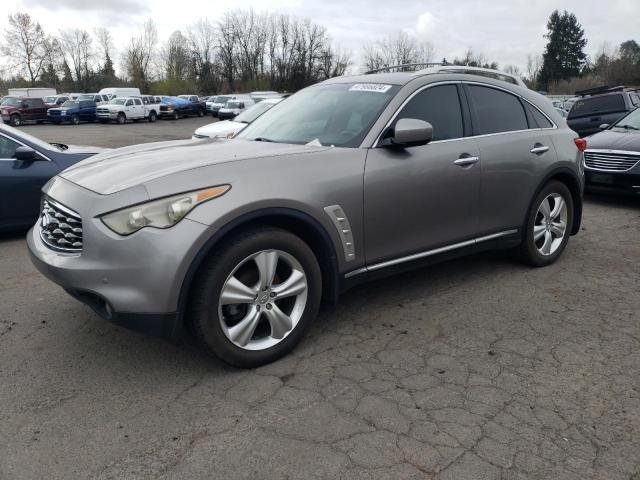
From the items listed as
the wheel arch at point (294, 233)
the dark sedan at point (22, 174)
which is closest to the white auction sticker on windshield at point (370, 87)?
the wheel arch at point (294, 233)

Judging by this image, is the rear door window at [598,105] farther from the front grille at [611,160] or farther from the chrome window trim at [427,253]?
the chrome window trim at [427,253]

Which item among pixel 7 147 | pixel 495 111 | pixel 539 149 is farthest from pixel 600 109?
pixel 7 147

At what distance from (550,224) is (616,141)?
4302 mm

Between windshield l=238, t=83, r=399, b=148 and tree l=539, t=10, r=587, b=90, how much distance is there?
285 ft

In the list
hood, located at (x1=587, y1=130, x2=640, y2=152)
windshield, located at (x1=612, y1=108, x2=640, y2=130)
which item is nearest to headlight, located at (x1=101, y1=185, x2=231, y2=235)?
hood, located at (x1=587, y1=130, x2=640, y2=152)

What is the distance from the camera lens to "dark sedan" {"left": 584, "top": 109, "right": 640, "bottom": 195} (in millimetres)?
7934

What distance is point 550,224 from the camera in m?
5.10

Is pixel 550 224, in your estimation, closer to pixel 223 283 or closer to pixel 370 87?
pixel 370 87

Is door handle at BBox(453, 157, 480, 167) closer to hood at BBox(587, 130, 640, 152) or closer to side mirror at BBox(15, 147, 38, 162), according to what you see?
side mirror at BBox(15, 147, 38, 162)

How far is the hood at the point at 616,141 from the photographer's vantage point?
812 centimetres

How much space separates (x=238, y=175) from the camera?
3.08 m

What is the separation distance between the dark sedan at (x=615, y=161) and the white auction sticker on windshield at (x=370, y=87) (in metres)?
5.47

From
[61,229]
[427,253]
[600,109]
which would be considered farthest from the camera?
[600,109]

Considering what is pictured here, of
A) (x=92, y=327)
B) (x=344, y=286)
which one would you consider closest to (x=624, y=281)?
(x=344, y=286)
